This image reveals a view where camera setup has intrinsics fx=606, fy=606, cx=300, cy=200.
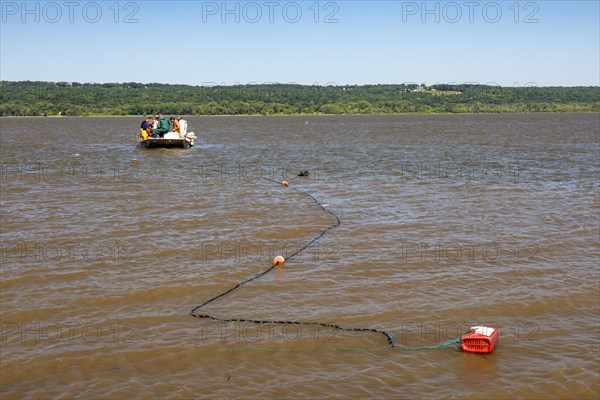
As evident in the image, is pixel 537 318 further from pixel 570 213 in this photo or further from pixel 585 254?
pixel 570 213

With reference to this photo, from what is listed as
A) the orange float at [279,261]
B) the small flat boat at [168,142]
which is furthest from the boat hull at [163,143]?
the orange float at [279,261]

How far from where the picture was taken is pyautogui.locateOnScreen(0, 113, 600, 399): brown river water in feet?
26.4

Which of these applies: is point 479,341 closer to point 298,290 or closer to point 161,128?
point 298,290

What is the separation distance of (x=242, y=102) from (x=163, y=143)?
5056 inches

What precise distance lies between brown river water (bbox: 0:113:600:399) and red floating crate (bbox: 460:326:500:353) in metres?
0.13

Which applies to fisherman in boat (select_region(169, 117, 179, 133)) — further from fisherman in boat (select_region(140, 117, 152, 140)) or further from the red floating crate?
the red floating crate

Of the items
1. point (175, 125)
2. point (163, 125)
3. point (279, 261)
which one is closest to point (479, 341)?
point (279, 261)

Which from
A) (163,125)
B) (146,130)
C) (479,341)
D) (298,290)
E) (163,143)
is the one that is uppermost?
(163,125)

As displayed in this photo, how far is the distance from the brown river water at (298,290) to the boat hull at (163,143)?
17.3 metres

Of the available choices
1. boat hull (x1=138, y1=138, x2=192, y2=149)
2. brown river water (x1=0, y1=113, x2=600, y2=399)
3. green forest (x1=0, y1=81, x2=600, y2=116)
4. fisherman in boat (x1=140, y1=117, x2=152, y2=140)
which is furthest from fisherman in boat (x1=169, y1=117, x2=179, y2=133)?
green forest (x1=0, y1=81, x2=600, y2=116)

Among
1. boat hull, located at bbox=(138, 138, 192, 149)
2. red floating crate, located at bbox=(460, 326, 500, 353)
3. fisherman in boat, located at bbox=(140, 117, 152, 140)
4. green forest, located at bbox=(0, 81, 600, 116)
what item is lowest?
red floating crate, located at bbox=(460, 326, 500, 353)

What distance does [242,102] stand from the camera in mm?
167625

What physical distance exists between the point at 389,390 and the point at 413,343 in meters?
1.56

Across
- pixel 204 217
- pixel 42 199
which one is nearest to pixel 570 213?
pixel 204 217
